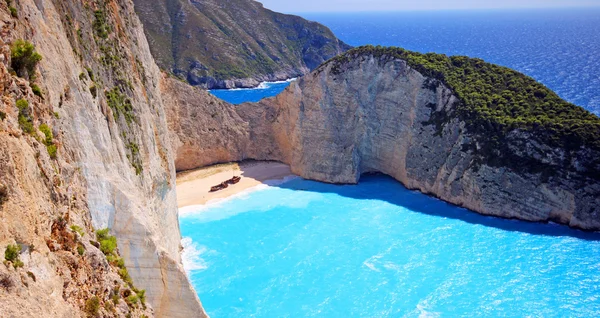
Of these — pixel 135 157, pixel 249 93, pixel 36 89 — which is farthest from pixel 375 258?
pixel 249 93

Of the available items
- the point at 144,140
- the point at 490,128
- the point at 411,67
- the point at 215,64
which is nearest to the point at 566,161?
the point at 490,128

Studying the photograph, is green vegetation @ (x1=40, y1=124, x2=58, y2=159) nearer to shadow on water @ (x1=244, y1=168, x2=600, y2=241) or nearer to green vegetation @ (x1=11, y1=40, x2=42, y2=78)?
green vegetation @ (x1=11, y1=40, x2=42, y2=78)

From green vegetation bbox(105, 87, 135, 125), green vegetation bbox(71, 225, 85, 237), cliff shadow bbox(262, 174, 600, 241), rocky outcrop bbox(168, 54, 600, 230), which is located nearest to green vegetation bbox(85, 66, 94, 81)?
green vegetation bbox(105, 87, 135, 125)

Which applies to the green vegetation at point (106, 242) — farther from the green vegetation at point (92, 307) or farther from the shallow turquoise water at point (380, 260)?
the shallow turquoise water at point (380, 260)

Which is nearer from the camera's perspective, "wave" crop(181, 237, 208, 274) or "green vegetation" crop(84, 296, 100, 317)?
"green vegetation" crop(84, 296, 100, 317)

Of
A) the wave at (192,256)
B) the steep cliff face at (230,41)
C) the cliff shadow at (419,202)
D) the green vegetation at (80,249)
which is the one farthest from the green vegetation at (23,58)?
the steep cliff face at (230,41)

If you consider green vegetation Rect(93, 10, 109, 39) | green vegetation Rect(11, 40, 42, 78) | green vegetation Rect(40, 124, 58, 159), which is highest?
green vegetation Rect(93, 10, 109, 39)
